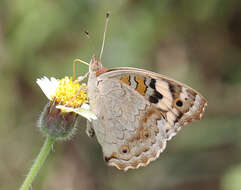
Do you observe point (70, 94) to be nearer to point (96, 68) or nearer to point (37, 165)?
point (96, 68)

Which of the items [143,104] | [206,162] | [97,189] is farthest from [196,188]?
[143,104]

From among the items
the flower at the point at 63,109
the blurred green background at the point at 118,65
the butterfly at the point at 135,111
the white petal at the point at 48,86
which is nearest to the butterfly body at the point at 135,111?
the butterfly at the point at 135,111

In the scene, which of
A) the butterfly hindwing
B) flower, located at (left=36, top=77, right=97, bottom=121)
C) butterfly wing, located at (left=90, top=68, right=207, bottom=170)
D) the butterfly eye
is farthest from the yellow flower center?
the butterfly eye

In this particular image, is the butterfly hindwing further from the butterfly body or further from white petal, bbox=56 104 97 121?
white petal, bbox=56 104 97 121

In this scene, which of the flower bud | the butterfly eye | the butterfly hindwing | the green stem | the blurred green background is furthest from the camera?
the blurred green background

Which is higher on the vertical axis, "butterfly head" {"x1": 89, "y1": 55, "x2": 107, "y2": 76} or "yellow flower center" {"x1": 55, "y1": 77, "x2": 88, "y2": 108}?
"butterfly head" {"x1": 89, "y1": 55, "x2": 107, "y2": 76}

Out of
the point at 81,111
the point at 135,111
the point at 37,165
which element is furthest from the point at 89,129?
the point at 37,165

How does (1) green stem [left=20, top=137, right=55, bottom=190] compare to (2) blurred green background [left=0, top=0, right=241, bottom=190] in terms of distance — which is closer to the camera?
(1) green stem [left=20, top=137, right=55, bottom=190]

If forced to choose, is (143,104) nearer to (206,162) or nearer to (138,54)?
(138,54)

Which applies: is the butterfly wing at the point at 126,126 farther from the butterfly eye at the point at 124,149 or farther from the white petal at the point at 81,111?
the white petal at the point at 81,111
